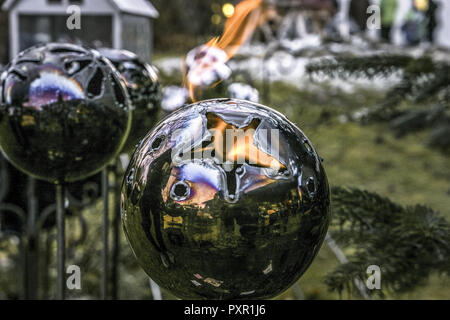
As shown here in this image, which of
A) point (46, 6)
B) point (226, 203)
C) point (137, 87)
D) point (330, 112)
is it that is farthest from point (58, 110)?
point (46, 6)

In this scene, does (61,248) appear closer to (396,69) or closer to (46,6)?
(396,69)

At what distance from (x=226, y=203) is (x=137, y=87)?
0.96 metres

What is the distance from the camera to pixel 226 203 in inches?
29.6

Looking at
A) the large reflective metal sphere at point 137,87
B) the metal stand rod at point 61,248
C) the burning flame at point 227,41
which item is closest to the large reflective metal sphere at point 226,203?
the burning flame at point 227,41

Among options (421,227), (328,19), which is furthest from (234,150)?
(328,19)

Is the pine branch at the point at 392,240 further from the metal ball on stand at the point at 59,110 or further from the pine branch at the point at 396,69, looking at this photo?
the metal ball on stand at the point at 59,110

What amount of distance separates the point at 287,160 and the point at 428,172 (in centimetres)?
519

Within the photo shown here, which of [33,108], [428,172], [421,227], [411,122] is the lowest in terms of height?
[428,172]

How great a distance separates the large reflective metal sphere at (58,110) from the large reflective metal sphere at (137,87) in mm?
301

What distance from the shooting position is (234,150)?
0.76 m

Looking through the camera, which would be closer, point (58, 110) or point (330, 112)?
point (58, 110)

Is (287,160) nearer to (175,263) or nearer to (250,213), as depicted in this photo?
(250,213)

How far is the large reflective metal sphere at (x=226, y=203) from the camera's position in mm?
757

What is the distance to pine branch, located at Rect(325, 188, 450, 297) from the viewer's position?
118 centimetres
